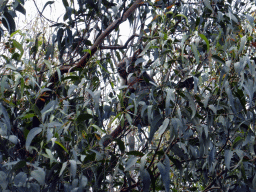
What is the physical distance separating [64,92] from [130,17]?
3.41 feet

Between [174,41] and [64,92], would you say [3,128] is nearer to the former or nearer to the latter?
[64,92]

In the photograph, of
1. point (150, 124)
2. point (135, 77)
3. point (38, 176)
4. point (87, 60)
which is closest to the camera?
point (38, 176)

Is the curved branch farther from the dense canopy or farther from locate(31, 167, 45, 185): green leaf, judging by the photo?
locate(31, 167, 45, 185): green leaf

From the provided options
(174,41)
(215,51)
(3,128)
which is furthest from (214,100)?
(3,128)

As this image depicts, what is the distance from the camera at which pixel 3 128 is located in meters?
1.26

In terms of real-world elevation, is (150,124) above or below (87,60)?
below

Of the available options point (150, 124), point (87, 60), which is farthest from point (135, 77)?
point (150, 124)

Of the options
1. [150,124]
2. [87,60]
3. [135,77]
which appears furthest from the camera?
[135,77]

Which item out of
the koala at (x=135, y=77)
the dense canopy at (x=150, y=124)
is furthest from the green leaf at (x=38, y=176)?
the koala at (x=135, y=77)

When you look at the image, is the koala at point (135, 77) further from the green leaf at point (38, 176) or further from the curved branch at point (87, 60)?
the green leaf at point (38, 176)

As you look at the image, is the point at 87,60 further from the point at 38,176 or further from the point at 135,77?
the point at 38,176

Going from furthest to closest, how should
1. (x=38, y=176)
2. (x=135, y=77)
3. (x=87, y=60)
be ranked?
(x=135, y=77) → (x=87, y=60) → (x=38, y=176)

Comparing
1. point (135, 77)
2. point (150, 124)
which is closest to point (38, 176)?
point (150, 124)

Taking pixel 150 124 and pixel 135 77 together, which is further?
pixel 135 77
